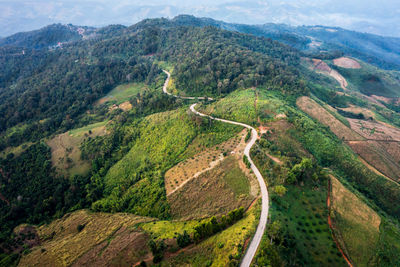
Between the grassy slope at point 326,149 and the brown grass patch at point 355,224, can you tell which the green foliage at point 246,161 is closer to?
the grassy slope at point 326,149

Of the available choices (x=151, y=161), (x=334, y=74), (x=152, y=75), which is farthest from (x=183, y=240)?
(x=334, y=74)

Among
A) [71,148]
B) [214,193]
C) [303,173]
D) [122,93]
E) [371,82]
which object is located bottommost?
[71,148]

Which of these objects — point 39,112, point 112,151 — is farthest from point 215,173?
point 39,112

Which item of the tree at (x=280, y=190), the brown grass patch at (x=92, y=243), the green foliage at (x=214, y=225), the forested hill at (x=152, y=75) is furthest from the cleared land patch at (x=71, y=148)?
the tree at (x=280, y=190)

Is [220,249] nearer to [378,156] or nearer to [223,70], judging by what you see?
[378,156]

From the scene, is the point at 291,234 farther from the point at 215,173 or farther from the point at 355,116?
the point at 355,116

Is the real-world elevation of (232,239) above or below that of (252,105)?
below
